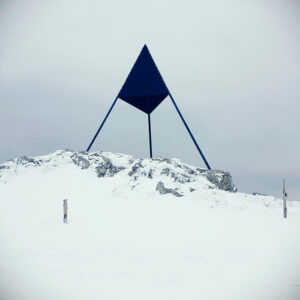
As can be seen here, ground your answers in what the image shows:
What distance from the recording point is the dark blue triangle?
822 inches

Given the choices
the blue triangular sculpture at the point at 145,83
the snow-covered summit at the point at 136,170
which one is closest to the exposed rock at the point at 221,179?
the snow-covered summit at the point at 136,170

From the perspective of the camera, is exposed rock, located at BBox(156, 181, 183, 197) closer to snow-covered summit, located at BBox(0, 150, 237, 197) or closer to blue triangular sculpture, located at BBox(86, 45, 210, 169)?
snow-covered summit, located at BBox(0, 150, 237, 197)

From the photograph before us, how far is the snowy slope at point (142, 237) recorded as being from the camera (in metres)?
7.16

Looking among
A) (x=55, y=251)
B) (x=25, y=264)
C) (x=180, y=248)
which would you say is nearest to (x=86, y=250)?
(x=55, y=251)

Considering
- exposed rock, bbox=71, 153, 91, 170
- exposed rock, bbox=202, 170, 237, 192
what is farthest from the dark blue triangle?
exposed rock, bbox=71, 153, 91, 170

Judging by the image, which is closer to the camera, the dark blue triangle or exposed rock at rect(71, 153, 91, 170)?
the dark blue triangle

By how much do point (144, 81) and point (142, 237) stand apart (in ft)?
38.2

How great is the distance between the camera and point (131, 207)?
55.7 feet

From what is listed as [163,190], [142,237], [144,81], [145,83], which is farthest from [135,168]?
[142,237]

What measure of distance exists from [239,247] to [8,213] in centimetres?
1074

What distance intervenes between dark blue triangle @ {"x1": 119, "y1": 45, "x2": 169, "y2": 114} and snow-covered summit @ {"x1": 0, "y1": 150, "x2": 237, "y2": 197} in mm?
4496

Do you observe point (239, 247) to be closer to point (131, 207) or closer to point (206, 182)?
point (131, 207)

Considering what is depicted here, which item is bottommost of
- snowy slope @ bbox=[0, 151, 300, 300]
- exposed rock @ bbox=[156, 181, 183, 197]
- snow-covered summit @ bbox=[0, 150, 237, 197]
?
snowy slope @ bbox=[0, 151, 300, 300]

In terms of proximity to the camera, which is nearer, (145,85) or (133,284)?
(133,284)
